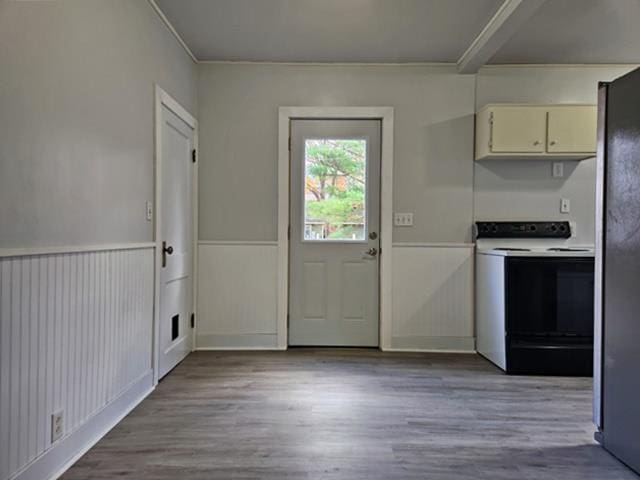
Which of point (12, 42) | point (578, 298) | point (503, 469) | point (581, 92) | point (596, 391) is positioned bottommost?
point (503, 469)

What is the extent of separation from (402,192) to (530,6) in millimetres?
1642

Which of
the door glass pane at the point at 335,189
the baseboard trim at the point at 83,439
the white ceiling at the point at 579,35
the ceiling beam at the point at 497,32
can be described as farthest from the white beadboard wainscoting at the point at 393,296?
the white ceiling at the point at 579,35

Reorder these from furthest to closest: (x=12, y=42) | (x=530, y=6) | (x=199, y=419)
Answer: (x=530, y=6)
(x=199, y=419)
(x=12, y=42)

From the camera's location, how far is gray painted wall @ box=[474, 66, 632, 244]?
3.90 meters

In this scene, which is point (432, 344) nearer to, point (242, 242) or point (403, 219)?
point (403, 219)

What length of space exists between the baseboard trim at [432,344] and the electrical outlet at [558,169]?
5.04 ft

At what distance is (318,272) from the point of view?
13.1 ft

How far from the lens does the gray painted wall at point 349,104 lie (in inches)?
154

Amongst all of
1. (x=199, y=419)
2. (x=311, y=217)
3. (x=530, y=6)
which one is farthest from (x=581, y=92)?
(x=199, y=419)

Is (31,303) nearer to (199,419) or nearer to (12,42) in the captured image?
(12,42)

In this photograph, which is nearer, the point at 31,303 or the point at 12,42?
the point at 12,42

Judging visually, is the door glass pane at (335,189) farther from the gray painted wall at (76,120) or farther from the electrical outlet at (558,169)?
the electrical outlet at (558,169)

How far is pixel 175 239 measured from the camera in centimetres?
342

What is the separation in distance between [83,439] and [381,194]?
8.98ft
